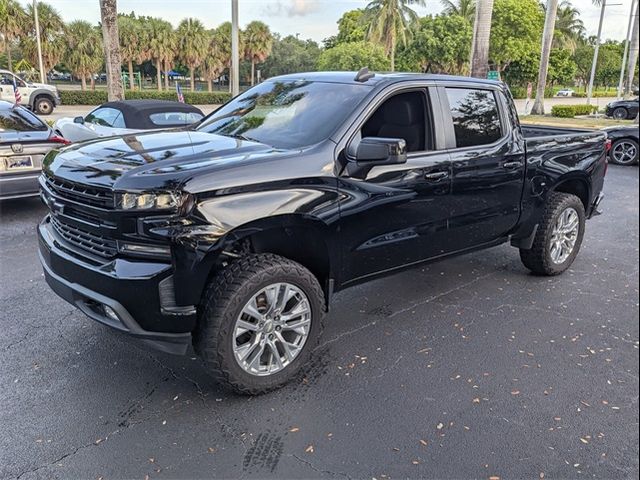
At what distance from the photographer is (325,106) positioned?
155 inches

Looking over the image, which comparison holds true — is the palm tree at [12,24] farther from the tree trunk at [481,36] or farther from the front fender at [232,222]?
the front fender at [232,222]

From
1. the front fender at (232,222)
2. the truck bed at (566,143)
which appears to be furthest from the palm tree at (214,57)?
the front fender at (232,222)

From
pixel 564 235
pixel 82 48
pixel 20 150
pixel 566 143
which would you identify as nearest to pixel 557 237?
pixel 564 235

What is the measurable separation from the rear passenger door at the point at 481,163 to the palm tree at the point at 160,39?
46.1 metres

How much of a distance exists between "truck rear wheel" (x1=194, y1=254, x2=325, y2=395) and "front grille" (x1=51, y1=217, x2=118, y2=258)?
1.98 feet

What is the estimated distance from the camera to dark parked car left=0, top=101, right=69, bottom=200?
6789 mm

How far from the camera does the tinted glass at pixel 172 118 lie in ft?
29.9

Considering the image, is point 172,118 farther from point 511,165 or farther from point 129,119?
point 511,165

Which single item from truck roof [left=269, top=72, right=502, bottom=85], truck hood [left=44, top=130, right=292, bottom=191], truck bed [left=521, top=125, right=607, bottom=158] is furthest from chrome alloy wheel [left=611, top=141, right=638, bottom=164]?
truck hood [left=44, top=130, right=292, bottom=191]

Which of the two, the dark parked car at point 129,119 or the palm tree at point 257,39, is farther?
the palm tree at point 257,39

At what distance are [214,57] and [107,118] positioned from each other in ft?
142

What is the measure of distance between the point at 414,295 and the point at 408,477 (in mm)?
2476

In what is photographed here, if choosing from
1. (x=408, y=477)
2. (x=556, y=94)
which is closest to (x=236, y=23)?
(x=408, y=477)

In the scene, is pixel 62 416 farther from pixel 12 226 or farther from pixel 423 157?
pixel 12 226
